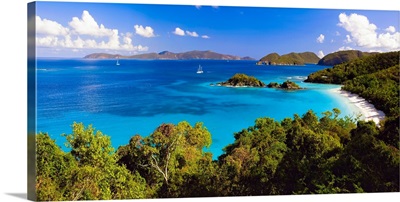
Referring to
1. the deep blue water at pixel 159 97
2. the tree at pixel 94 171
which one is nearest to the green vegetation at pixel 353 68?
the deep blue water at pixel 159 97

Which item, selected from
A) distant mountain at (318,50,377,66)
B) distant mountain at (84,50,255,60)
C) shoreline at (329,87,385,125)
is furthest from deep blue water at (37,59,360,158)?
distant mountain at (318,50,377,66)

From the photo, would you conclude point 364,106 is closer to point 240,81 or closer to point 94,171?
point 240,81

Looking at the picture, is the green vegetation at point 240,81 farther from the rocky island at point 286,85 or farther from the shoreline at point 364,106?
the shoreline at point 364,106

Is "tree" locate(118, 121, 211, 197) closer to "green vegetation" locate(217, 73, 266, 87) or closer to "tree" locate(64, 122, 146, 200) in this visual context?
"tree" locate(64, 122, 146, 200)

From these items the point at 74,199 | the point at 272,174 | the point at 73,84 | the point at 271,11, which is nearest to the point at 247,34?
the point at 271,11

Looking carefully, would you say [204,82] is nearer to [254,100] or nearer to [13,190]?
[254,100]

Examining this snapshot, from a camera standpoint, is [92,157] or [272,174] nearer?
[92,157]
